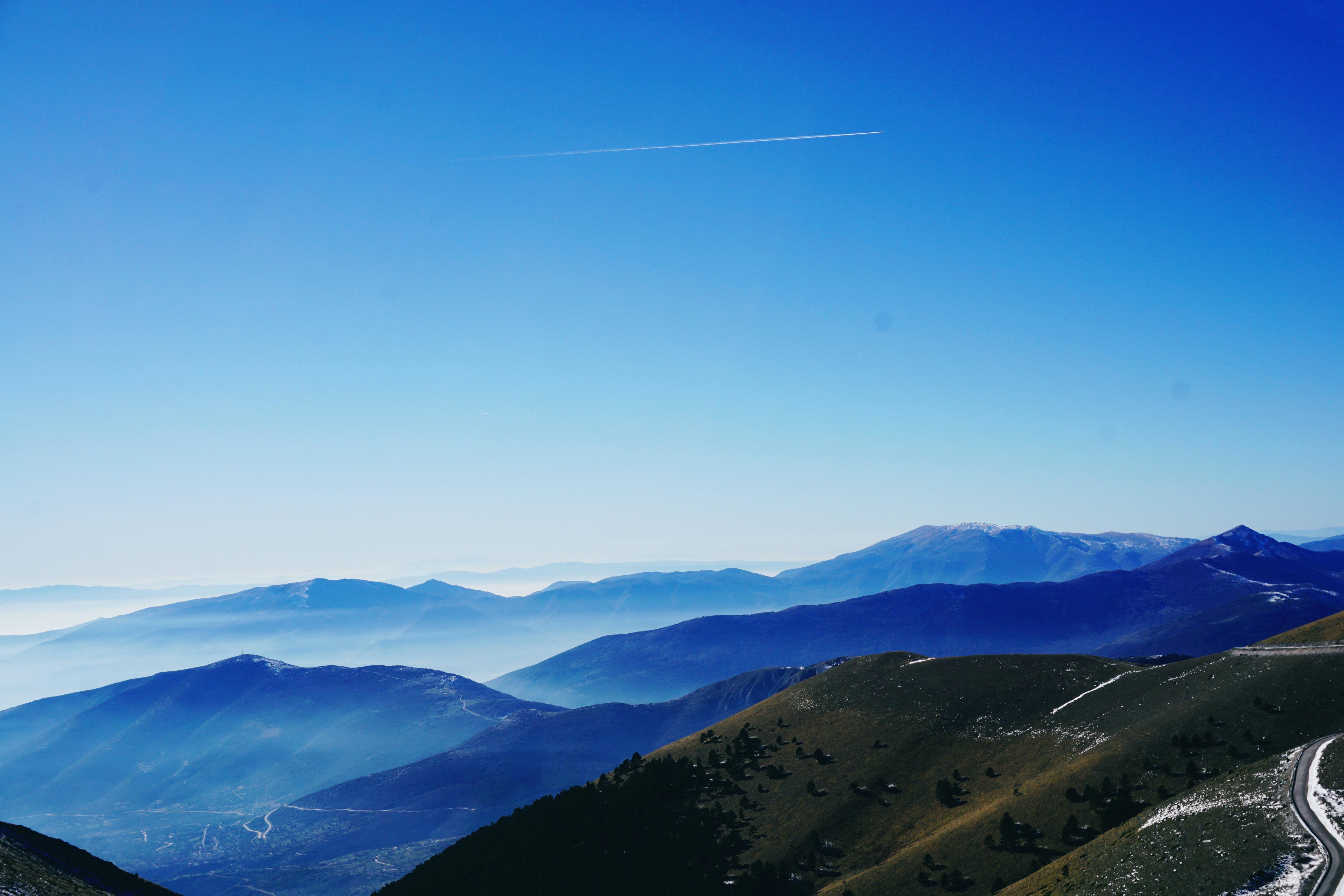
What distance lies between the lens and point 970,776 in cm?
8294

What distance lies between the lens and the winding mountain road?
34.7 meters

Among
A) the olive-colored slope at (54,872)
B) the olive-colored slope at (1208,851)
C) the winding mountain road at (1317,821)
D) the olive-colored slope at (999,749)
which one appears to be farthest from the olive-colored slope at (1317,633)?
the olive-colored slope at (54,872)

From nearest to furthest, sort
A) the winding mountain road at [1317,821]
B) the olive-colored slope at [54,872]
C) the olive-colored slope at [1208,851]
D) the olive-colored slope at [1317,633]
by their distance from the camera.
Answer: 1. the winding mountain road at [1317,821]
2. the olive-colored slope at [1208,851]
3. the olive-colored slope at [54,872]
4. the olive-colored slope at [1317,633]

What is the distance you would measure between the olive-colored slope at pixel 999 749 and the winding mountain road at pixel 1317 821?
4441mm

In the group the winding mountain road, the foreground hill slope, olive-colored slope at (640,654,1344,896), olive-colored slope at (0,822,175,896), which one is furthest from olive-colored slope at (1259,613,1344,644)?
olive-colored slope at (0,822,175,896)

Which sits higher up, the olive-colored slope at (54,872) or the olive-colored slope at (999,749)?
the olive-colored slope at (54,872)

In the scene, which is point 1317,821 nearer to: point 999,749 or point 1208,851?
point 1208,851

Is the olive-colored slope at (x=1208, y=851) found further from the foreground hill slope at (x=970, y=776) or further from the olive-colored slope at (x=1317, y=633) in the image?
the olive-colored slope at (x=1317, y=633)

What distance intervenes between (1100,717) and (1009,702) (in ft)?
48.4

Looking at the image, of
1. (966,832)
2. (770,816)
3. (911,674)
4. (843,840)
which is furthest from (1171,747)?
(911,674)

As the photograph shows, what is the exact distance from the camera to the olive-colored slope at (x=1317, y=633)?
263 feet

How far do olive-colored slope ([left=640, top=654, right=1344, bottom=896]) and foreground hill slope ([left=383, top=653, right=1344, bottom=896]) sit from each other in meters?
0.23

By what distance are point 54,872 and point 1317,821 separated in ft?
310

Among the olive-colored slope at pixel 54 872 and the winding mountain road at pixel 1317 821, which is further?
the olive-colored slope at pixel 54 872
